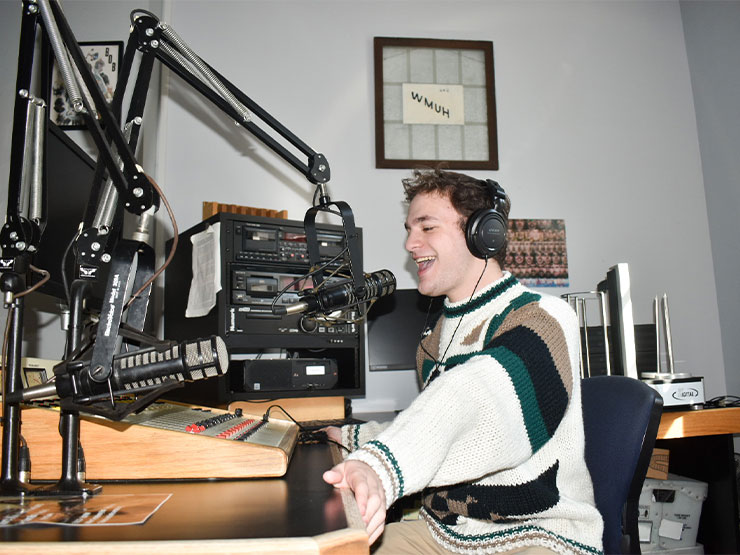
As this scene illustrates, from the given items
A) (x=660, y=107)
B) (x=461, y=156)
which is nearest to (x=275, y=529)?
(x=461, y=156)

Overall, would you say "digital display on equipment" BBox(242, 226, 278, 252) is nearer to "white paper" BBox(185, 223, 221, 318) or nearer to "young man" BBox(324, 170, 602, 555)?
"white paper" BBox(185, 223, 221, 318)

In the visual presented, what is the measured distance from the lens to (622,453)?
Result: 40.8 inches

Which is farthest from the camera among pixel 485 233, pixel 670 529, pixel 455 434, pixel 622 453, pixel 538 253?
pixel 538 253

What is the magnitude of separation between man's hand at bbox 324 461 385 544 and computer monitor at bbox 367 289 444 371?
1402mm

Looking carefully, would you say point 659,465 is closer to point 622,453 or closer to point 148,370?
point 622,453

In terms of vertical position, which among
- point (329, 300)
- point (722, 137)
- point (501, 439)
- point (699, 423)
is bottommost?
point (699, 423)

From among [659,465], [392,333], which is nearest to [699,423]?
[659,465]

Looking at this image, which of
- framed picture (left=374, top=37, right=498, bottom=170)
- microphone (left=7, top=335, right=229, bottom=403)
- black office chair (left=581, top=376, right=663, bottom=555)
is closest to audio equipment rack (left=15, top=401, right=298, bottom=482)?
microphone (left=7, top=335, right=229, bottom=403)

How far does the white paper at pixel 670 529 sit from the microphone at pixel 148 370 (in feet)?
6.19

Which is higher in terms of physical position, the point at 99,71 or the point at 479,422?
the point at 99,71

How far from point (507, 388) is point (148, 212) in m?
0.56

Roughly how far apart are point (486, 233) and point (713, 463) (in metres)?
1.39

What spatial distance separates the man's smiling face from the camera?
130 cm

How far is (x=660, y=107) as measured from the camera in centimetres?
251
